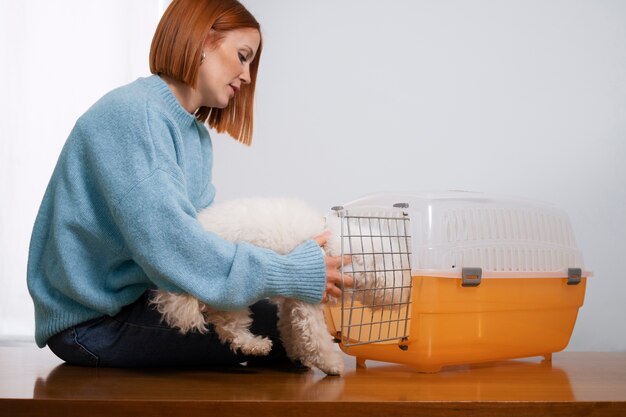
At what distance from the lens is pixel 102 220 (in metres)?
1.36

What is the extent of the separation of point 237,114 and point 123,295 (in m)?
0.57

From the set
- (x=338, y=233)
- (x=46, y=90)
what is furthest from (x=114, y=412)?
(x=46, y=90)

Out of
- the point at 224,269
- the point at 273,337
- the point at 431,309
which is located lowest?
the point at 273,337

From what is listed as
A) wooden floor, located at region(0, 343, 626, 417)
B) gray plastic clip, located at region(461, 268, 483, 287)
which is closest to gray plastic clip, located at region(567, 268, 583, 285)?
wooden floor, located at region(0, 343, 626, 417)

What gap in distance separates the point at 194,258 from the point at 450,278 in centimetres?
57

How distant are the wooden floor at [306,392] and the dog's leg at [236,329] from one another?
8cm

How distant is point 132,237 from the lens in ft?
4.11

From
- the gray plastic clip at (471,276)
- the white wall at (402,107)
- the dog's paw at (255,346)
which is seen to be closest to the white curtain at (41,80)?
the white wall at (402,107)

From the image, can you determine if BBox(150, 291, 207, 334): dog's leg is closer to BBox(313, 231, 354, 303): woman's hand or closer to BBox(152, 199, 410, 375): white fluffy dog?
BBox(152, 199, 410, 375): white fluffy dog

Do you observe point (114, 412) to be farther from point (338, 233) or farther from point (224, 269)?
point (338, 233)

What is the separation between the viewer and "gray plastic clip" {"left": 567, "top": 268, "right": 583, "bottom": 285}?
1688 millimetres

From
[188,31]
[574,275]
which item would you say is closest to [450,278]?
[574,275]

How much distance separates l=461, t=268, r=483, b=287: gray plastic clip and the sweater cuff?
1.15 ft

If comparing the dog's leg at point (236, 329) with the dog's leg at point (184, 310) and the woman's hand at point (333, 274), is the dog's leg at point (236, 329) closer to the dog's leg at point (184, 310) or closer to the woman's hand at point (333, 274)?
the dog's leg at point (184, 310)
